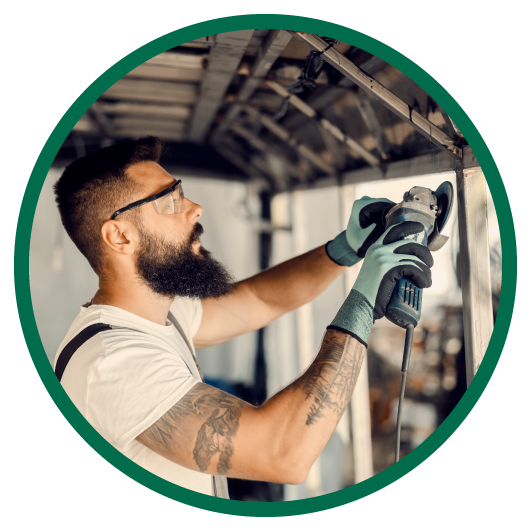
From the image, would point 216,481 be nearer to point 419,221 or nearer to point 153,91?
point 419,221

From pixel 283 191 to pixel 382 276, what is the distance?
5.42 feet

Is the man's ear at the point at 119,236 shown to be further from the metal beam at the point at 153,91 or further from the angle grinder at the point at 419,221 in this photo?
the metal beam at the point at 153,91

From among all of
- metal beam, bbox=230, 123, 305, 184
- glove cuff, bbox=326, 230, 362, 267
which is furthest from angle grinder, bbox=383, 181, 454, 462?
A: metal beam, bbox=230, 123, 305, 184

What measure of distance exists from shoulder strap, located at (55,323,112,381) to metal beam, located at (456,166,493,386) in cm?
90

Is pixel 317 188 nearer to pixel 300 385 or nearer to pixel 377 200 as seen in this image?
pixel 377 200

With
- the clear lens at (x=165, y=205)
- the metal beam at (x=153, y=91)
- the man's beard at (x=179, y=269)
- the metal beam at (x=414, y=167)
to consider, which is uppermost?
the metal beam at (x=153, y=91)

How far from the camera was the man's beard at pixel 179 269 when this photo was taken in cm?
107

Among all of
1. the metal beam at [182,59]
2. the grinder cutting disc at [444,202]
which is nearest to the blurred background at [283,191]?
the metal beam at [182,59]

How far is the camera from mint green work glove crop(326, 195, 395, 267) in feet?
3.67

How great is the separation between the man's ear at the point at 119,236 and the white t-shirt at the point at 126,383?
161mm

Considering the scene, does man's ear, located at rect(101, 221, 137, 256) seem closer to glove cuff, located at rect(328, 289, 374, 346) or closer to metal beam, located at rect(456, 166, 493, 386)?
glove cuff, located at rect(328, 289, 374, 346)

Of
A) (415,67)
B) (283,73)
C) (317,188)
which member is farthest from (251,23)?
(317,188)

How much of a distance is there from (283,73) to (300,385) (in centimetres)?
101

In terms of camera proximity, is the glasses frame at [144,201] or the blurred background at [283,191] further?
the blurred background at [283,191]
